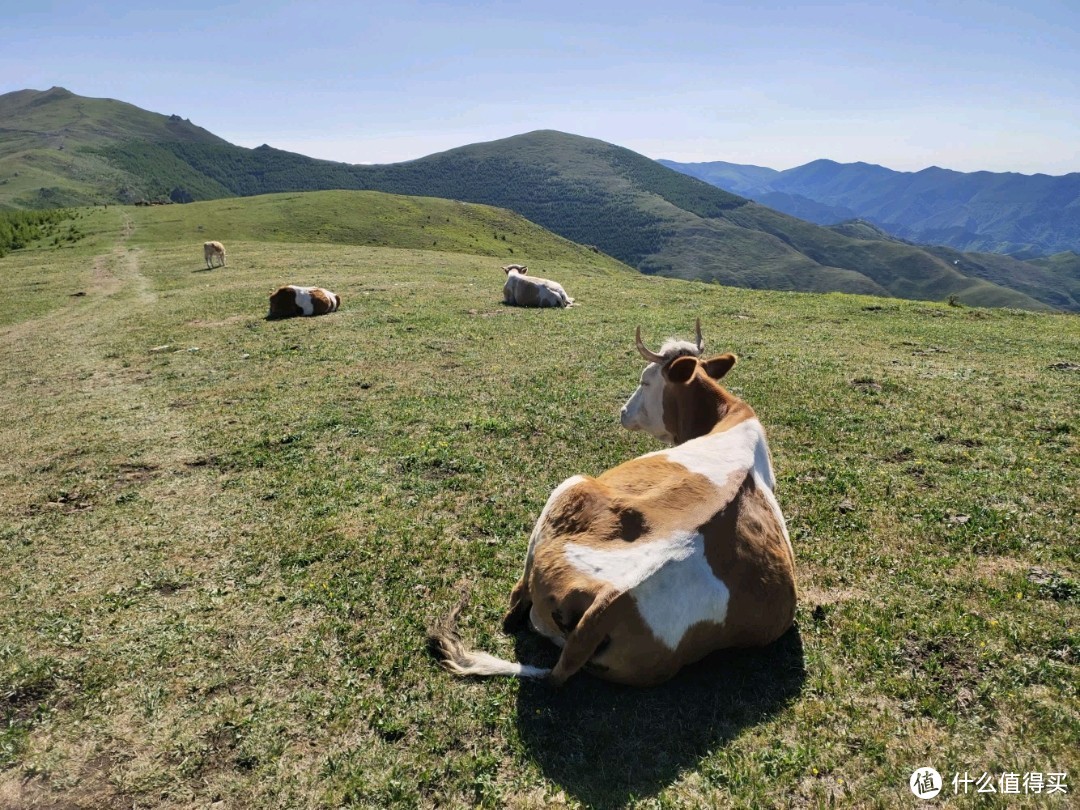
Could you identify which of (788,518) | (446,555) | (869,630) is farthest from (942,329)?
(446,555)

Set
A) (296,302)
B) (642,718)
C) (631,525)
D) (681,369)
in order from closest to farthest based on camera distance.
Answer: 1. (642,718)
2. (631,525)
3. (681,369)
4. (296,302)

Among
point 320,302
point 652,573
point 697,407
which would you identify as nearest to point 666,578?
point 652,573

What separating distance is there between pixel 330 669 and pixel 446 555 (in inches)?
82.7

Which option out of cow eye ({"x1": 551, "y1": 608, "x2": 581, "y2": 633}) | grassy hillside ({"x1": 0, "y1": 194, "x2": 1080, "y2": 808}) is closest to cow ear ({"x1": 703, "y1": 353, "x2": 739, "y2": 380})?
grassy hillside ({"x1": 0, "y1": 194, "x2": 1080, "y2": 808})

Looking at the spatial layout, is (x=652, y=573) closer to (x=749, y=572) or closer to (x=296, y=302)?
(x=749, y=572)

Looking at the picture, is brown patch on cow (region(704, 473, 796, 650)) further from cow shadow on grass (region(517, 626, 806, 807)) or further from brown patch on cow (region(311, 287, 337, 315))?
brown patch on cow (region(311, 287, 337, 315))

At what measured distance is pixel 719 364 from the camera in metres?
8.85

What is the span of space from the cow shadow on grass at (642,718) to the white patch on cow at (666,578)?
2.11 feet

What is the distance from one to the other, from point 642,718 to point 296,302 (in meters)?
21.7

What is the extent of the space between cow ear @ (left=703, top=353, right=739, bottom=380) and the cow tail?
504 cm

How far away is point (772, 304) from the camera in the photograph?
86.9 feet

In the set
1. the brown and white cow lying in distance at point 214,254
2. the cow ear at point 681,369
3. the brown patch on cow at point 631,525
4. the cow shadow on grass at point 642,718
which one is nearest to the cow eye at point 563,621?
the cow shadow on grass at point 642,718

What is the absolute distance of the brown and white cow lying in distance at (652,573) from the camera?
4.87m

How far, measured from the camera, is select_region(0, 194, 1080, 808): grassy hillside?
466 centimetres
